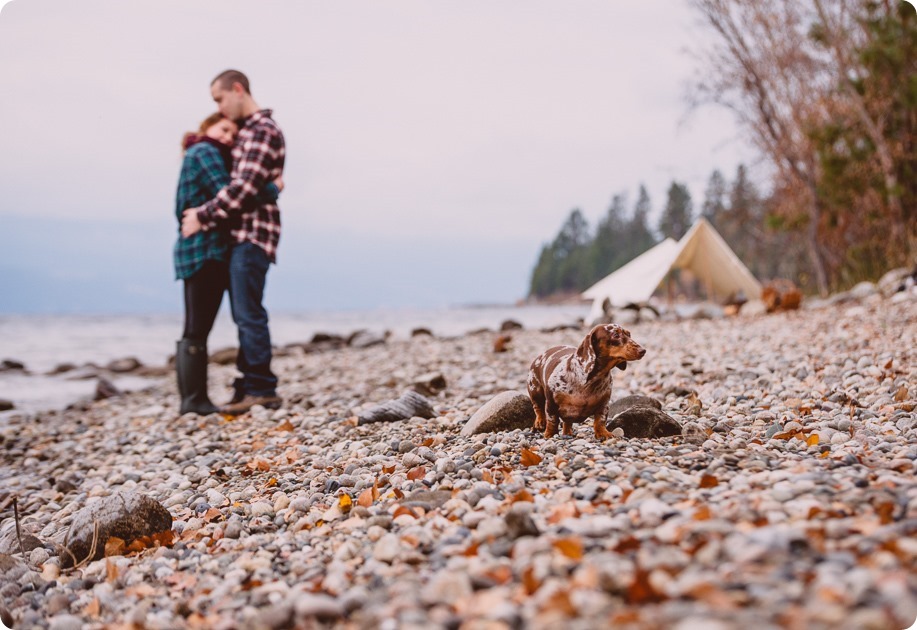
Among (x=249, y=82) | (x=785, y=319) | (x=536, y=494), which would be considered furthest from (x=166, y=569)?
(x=785, y=319)

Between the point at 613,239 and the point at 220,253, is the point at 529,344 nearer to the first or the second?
the point at 220,253

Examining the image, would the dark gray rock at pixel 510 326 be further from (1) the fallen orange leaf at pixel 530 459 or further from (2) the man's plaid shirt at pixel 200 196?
(1) the fallen orange leaf at pixel 530 459

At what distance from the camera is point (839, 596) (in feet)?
4.77

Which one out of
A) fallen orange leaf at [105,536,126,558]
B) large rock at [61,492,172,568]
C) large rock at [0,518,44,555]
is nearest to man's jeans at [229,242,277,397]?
large rock at [0,518,44,555]

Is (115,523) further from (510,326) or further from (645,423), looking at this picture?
(510,326)

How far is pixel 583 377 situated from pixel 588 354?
11cm

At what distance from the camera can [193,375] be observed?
5684 mm

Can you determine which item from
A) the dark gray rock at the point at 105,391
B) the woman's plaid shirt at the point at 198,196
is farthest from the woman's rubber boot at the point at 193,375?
the dark gray rock at the point at 105,391

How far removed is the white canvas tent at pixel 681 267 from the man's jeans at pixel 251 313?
9034 millimetres

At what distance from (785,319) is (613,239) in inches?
2238

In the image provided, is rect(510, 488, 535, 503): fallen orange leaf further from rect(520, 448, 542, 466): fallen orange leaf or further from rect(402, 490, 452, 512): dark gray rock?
rect(520, 448, 542, 466): fallen orange leaf

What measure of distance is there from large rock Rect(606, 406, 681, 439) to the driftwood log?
149cm

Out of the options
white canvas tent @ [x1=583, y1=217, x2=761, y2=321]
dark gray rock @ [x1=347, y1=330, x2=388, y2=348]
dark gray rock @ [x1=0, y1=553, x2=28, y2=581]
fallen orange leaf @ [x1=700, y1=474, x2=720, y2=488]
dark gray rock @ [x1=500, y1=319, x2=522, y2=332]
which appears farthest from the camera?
dark gray rock @ [x1=500, y1=319, x2=522, y2=332]

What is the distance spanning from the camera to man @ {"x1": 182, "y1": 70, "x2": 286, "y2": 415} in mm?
5262
